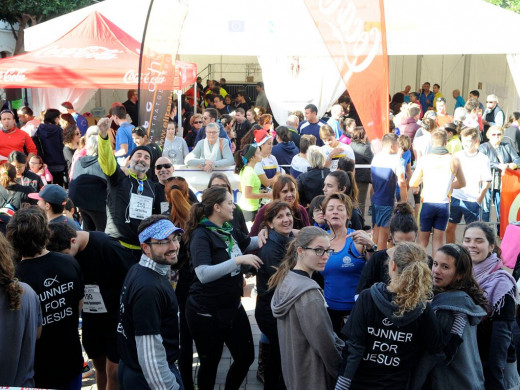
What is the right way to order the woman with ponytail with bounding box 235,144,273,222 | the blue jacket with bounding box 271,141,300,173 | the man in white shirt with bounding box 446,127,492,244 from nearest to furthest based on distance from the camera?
the woman with ponytail with bounding box 235,144,273,222 → the man in white shirt with bounding box 446,127,492,244 → the blue jacket with bounding box 271,141,300,173

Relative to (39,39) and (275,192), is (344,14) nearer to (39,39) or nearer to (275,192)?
(275,192)

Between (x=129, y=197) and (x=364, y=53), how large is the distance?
380 centimetres

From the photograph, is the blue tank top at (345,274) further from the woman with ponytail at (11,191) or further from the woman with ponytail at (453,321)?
the woman with ponytail at (11,191)

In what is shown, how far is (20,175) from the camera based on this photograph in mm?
7254

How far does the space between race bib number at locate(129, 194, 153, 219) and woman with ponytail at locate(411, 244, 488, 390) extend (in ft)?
8.54

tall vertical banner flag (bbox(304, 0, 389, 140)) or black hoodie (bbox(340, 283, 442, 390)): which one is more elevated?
tall vertical banner flag (bbox(304, 0, 389, 140))

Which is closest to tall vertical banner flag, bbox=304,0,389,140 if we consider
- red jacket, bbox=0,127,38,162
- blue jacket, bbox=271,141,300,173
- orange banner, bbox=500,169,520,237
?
blue jacket, bbox=271,141,300,173

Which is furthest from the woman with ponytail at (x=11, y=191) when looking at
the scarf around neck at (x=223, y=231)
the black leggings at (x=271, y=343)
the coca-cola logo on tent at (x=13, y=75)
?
the coca-cola logo on tent at (x=13, y=75)

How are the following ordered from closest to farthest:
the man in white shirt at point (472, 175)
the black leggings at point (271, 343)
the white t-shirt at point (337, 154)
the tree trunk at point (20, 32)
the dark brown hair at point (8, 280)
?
the dark brown hair at point (8, 280), the black leggings at point (271, 343), the man in white shirt at point (472, 175), the white t-shirt at point (337, 154), the tree trunk at point (20, 32)

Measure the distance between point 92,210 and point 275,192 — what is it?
2158mm

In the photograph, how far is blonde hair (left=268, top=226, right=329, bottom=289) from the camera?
375 cm

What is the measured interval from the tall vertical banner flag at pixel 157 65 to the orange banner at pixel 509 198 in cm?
476

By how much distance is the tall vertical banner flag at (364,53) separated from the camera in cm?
791

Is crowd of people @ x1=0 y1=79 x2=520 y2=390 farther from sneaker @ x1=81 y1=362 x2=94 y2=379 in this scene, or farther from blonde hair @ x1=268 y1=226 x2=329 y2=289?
sneaker @ x1=81 y1=362 x2=94 y2=379
